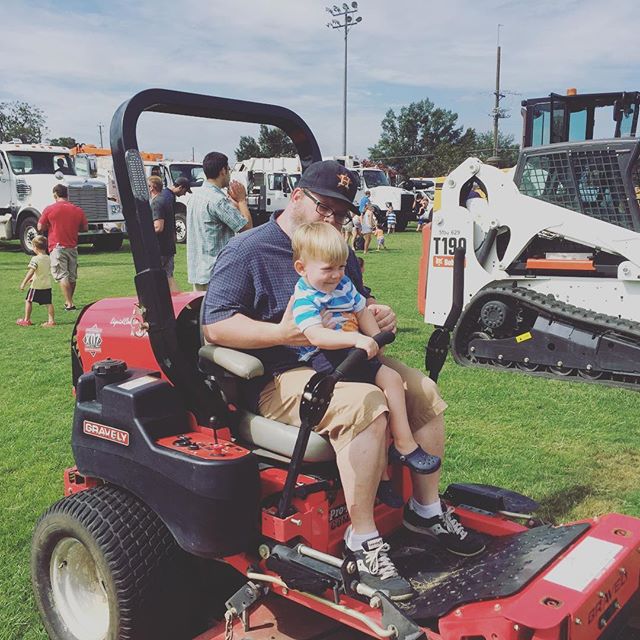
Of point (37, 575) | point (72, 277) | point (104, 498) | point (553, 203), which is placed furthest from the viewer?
point (72, 277)

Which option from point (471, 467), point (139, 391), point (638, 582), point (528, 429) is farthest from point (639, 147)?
point (139, 391)

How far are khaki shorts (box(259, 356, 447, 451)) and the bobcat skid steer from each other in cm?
352

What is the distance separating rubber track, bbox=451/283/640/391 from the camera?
20.8 feet

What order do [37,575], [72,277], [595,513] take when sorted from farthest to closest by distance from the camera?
A: 1. [72,277]
2. [595,513]
3. [37,575]

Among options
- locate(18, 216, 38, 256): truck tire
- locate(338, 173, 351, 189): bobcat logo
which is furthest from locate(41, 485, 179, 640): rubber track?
locate(18, 216, 38, 256): truck tire

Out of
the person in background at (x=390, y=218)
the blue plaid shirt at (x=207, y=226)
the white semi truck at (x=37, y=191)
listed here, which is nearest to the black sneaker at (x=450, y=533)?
the blue plaid shirt at (x=207, y=226)

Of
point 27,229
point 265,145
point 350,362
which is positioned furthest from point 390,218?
point 265,145

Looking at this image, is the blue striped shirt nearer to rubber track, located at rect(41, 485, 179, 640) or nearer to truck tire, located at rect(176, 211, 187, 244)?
rubber track, located at rect(41, 485, 179, 640)

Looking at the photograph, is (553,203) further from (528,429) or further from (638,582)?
(638,582)

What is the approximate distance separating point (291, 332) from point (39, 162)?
18824 millimetres

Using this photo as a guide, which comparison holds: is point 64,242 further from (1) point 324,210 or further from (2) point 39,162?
(2) point 39,162

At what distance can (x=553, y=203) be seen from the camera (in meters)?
6.97

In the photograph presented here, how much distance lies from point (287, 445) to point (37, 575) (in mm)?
1186

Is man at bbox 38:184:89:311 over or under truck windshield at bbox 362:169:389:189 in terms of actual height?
under
